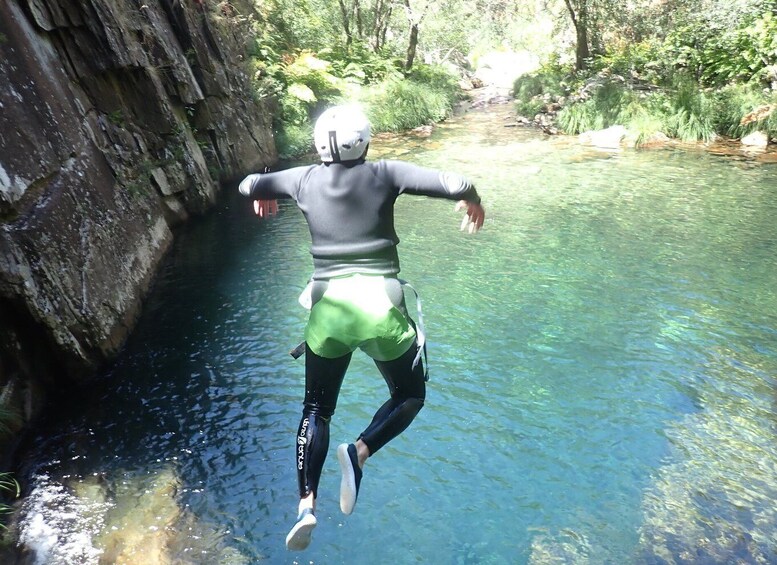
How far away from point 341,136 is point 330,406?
1539 millimetres

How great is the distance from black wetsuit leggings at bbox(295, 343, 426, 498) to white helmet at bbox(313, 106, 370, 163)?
43.8 inches

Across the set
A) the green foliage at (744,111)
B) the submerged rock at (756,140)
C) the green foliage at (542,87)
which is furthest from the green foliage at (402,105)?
the submerged rock at (756,140)

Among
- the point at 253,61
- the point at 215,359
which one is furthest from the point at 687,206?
the point at 253,61

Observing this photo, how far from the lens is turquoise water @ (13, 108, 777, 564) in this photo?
4023 mm

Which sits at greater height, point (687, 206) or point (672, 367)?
point (672, 367)

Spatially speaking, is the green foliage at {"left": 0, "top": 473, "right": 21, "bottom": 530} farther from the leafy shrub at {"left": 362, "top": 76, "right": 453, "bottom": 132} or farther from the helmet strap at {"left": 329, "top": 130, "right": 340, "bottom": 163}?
the leafy shrub at {"left": 362, "top": 76, "right": 453, "bottom": 132}

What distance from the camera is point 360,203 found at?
10.6ft

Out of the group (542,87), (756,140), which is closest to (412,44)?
(542,87)

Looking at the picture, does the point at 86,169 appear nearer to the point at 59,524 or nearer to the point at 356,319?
the point at 59,524

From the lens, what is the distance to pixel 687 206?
11.3m

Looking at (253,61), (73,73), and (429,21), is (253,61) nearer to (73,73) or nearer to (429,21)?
(73,73)

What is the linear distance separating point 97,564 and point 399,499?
2016mm

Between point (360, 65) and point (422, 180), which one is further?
point (360, 65)

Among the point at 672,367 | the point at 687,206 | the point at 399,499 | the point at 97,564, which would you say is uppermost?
the point at 97,564
